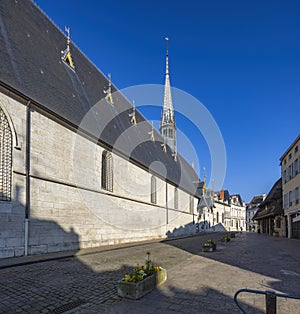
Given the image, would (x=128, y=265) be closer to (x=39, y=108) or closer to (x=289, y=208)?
(x=39, y=108)

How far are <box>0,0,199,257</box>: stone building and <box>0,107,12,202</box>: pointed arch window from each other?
0.04 meters

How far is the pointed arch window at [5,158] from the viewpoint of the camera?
10.9m

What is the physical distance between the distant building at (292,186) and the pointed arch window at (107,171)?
18.1 m

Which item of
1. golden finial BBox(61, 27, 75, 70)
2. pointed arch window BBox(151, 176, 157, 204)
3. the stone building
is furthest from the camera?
pointed arch window BBox(151, 176, 157, 204)

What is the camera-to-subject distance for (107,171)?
62.7 ft

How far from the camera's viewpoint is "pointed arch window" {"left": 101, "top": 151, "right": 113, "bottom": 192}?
18.7 metres

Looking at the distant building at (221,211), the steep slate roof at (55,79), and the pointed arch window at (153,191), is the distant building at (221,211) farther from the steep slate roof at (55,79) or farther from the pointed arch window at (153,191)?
the steep slate roof at (55,79)

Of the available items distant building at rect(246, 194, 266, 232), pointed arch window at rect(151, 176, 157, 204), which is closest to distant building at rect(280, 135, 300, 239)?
pointed arch window at rect(151, 176, 157, 204)

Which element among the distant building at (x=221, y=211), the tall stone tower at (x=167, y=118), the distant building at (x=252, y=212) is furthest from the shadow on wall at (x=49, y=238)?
the distant building at (x=252, y=212)

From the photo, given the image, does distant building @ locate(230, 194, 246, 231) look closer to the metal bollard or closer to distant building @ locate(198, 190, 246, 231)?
distant building @ locate(198, 190, 246, 231)

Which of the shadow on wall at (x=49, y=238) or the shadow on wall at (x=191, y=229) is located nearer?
the shadow on wall at (x=49, y=238)

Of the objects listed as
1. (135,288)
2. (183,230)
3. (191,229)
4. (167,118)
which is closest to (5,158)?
(135,288)

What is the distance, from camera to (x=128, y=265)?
964cm

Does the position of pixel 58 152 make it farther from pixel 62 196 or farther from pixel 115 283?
pixel 115 283
